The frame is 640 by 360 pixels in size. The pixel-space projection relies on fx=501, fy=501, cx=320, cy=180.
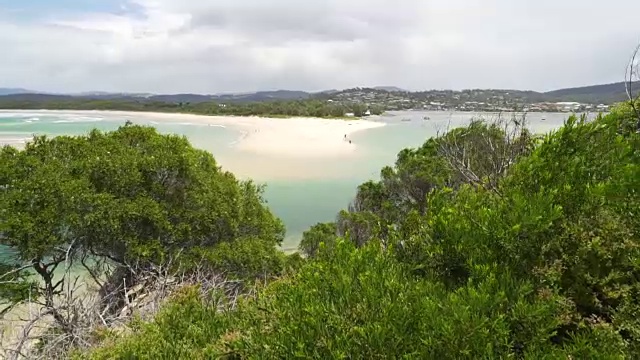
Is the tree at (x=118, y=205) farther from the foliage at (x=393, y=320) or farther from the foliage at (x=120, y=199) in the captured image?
the foliage at (x=393, y=320)

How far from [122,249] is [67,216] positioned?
1.07 m

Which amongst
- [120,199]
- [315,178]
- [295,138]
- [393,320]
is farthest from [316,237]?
[295,138]

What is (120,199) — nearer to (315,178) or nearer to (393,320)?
(393,320)

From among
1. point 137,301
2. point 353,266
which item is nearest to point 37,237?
point 137,301

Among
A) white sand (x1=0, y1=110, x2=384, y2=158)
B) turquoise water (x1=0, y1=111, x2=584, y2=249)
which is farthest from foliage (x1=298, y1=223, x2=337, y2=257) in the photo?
white sand (x1=0, y1=110, x2=384, y2=158)

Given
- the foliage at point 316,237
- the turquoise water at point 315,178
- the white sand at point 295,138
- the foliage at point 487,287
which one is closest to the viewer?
the foliage at point 487,287

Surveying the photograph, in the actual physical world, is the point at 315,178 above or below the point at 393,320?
below

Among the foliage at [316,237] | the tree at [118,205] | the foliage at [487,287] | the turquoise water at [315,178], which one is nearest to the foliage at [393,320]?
the foliage at [487,287]

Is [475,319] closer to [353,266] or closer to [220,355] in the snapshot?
[353,266]

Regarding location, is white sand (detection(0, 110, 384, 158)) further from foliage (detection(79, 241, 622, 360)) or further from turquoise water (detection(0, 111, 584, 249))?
foliage (detection(79, 241, 622, 360))

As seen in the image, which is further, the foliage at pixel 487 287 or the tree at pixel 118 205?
the tree at pixel 118 205

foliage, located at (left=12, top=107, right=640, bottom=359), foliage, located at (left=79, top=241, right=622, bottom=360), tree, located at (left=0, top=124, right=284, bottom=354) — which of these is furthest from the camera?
tree, located at (left=0, top=124, right=284, bottom=354)

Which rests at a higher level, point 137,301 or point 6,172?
point 6,172

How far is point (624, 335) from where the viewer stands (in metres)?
3.00
